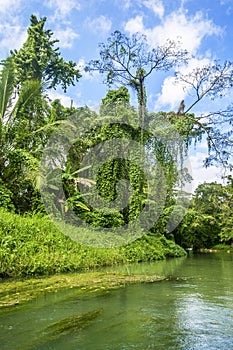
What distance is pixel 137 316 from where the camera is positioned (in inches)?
171

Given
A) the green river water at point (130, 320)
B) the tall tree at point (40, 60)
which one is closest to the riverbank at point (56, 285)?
the green river water at point (130, 320)

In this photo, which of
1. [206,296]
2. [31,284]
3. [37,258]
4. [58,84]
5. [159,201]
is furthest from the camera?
[58,84]

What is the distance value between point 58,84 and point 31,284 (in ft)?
61.5

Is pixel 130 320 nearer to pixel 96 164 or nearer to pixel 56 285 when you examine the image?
pixel 56 285

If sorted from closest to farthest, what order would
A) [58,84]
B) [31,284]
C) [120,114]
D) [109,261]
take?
[31,284] < [109,261] < [120,114] < [58,84]

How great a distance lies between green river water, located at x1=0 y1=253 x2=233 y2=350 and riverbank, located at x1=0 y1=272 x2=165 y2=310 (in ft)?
0.71

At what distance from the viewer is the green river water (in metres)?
3.26

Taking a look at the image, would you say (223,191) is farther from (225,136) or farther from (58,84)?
(58,84)

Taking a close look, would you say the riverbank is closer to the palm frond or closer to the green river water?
the green river water

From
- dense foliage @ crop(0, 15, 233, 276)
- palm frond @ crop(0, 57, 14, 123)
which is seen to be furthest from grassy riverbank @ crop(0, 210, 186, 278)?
palm frond @ crop(0, 57, 14, 123)

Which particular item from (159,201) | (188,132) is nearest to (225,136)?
(188,132)

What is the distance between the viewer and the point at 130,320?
13.6 ft

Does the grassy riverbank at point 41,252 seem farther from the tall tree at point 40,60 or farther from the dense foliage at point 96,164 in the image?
the tall tree at point 40,60

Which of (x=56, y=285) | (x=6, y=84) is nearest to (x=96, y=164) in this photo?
(x=6, y=84)
